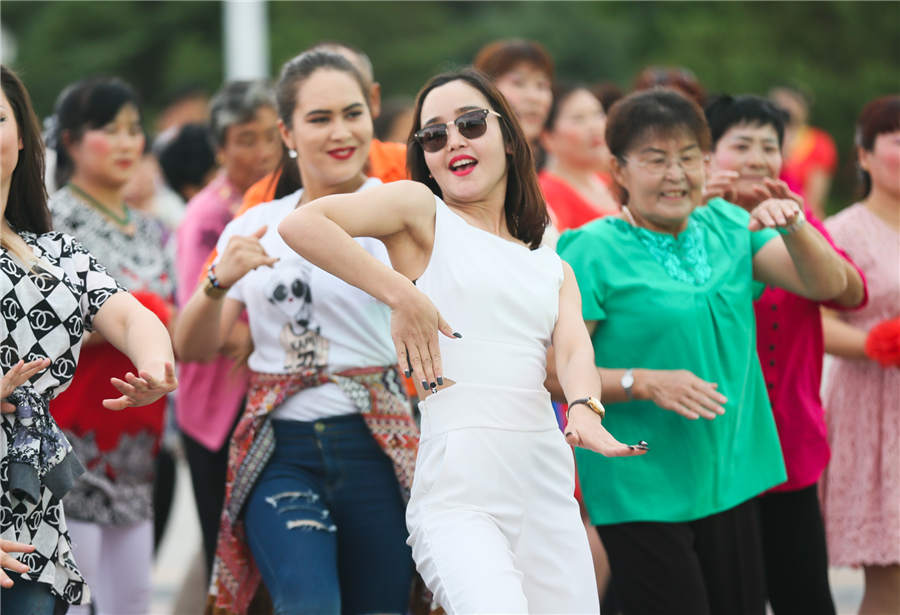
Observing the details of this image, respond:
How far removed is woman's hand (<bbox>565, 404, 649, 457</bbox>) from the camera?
3.08 meters

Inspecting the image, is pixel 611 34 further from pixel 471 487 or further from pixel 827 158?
pixel 471 487

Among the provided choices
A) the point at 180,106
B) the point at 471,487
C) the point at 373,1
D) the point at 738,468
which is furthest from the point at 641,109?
the point at 373,1

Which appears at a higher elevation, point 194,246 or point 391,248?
point 391,248

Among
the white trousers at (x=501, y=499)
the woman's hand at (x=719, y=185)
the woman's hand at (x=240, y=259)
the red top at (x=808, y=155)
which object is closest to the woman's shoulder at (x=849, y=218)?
the woman's hand at (x=719, y=185)

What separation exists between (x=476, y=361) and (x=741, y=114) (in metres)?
1.95

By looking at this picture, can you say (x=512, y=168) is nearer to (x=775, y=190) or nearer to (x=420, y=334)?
(x=420, y=334)

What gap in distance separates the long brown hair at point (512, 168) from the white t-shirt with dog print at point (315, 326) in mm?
360

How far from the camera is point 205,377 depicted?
5238mm

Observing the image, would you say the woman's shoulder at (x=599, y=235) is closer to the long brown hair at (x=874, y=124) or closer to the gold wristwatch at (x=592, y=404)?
the gold wristwatch at (x=592, y=404)

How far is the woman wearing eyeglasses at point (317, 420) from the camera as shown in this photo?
3885 millimetres

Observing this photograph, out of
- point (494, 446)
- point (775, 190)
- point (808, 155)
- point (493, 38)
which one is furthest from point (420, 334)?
point (493, 38)

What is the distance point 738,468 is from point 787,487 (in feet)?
1.52

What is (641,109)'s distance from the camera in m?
4.17

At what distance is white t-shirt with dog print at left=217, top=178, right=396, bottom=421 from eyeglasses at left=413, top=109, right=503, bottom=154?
1.57 feet
